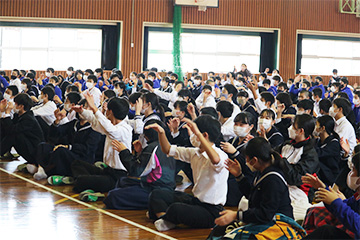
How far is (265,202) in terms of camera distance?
364 cm

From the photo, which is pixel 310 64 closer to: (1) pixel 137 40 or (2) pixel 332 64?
(2) pixel 332 64

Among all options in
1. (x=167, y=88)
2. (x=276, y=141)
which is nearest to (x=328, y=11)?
(x=167, y=88)

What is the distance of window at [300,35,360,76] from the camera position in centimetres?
2116

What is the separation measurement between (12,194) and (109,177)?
110cm

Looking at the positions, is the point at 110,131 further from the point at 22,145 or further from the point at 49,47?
the point at 49,47

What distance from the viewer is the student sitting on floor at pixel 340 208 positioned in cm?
329

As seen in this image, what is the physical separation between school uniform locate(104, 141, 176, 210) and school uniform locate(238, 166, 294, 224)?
1602 mm

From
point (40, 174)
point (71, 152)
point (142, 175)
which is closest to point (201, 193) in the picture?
point (142, 175)

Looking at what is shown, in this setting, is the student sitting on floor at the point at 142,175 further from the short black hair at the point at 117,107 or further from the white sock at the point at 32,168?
the white sock at the point at 32,168

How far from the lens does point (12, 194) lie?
19.6 ft

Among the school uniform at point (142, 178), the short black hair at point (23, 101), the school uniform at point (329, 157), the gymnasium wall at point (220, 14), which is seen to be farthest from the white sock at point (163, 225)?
the gymnasium wall at point (220, 14)

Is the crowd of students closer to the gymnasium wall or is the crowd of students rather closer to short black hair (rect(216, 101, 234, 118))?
short black hair (rect(216, 101, 234, 118))

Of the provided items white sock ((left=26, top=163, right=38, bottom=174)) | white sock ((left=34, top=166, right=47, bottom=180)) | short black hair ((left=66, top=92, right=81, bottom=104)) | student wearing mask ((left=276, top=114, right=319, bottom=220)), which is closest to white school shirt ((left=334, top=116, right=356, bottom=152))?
student wearing mask ((left=276, top=114, right=319, bottom=220))

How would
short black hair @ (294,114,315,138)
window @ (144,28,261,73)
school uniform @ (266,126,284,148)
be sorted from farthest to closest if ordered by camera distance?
window @ (144,28,261,73)
school uniform @ (266,126,284,148)
short black hair @ (294,114,315,138)
